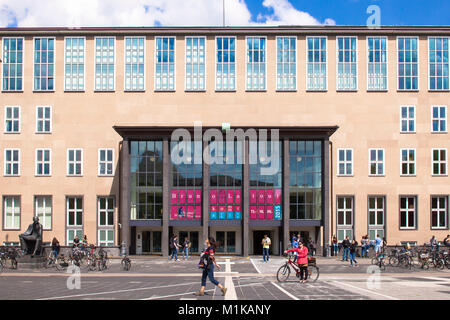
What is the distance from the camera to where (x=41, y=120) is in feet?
161

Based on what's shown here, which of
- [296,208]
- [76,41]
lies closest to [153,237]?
[296,208]

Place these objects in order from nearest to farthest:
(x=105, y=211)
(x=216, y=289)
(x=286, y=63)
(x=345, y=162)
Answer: (x=216, y=289) < (x=105, y=211) < (x=345, y=162) < (x=286, y=63)

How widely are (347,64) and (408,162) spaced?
1082 cm

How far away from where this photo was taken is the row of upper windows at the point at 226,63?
4894cm

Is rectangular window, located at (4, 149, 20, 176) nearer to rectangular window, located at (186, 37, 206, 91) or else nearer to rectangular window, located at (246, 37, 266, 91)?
rectangular window, located at (186, 37, 206, 91)

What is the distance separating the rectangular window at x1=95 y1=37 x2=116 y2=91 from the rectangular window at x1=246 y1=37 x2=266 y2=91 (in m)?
12.9

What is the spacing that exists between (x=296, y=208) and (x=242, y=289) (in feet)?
83.1

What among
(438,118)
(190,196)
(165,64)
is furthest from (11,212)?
(438,118)

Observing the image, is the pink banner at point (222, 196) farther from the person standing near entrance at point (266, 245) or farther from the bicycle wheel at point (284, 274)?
the bicycle wheel at point (284, 274)

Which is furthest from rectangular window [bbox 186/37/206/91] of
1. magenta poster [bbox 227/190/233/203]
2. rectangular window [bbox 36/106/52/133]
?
rectangular window [bbox 36/106/52/133]

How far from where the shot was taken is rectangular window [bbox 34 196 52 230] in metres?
47.9

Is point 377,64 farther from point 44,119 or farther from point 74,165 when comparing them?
point 44,119

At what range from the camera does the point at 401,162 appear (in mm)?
48062
